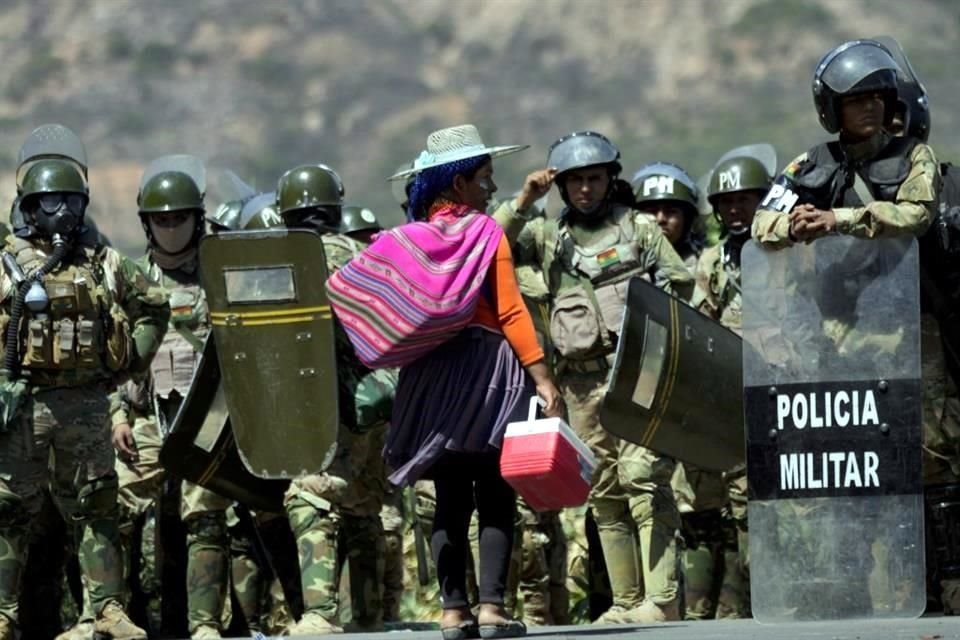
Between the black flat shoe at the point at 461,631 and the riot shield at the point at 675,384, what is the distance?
1807 millimetres

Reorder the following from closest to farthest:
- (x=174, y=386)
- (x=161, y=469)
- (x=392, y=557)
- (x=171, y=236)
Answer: (x=174, y=386)
(x=161, y=469)
(x=171, y=236)
(x=392, y=557)

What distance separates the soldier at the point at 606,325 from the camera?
41.7 feet

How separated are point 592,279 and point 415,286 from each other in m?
3.48

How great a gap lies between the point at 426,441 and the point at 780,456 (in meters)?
1.46

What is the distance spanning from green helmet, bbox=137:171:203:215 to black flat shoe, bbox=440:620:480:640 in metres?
4.39

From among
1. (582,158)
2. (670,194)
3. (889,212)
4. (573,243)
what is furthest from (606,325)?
(889,212)

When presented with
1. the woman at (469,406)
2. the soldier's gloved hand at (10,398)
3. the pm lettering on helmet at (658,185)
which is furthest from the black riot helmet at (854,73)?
Result: the pm lettering on helmet at (658,185)

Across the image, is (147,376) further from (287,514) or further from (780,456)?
(780,456)

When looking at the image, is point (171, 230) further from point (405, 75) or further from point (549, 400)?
point (405, 75)

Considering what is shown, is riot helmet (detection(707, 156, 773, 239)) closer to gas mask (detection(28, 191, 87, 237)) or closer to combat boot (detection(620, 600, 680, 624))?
combat boot (detection(620, 600, 680, 624))

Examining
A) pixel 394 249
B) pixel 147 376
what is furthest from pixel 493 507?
pixel 147 376

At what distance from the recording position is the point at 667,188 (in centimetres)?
1500

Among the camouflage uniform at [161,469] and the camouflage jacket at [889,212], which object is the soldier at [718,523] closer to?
the camouflage uniform at [161,469]

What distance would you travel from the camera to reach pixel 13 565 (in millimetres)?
11859
